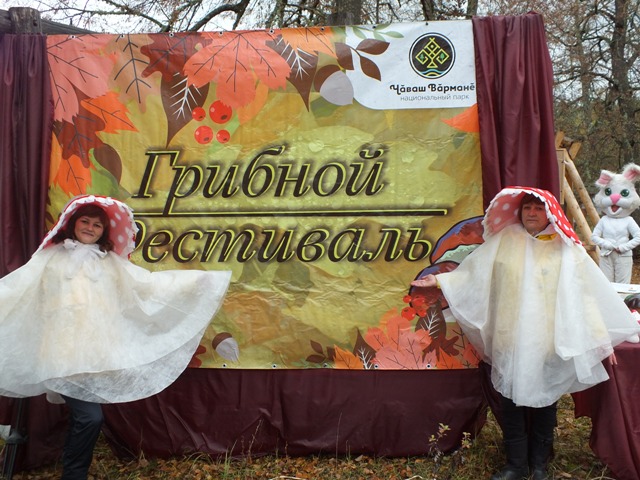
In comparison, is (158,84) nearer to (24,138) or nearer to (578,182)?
(24,138)

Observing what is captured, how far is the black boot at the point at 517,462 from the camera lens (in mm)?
3055

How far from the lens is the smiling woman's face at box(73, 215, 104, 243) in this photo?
2898mm

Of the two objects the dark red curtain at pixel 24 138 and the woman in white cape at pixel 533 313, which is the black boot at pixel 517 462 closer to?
the woman in white cape at pixel 533 313

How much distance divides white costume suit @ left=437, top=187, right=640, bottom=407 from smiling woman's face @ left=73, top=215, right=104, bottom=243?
2.04 meters

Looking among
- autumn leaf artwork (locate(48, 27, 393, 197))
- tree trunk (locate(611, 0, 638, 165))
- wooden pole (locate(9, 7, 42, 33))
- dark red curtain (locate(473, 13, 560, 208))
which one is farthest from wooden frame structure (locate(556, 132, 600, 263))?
tree trunk (locate(611, 0, 638, 165))

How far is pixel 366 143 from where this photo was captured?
343 cm

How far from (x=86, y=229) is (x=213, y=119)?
1.10 meters

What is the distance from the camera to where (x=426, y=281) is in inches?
131

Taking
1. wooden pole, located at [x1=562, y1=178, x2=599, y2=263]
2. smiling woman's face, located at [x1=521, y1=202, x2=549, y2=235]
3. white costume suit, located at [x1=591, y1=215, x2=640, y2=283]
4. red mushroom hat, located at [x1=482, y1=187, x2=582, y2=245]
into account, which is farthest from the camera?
white costume suit, located at [x1=591, y1=215, x2=640, y2=283]

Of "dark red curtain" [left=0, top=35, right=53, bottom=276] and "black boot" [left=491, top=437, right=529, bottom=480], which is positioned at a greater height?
"dark red curtain" [left=0, top=35, right=53, bottom=276]

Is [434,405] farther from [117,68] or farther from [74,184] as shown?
[117,68]

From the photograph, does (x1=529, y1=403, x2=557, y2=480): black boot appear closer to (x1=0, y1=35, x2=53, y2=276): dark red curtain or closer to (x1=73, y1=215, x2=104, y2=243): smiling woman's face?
(x1=73, y1=215, x2=104, y2=243): smiling woman's face

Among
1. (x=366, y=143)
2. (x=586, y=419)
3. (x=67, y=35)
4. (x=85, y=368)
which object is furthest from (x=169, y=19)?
(x=586, y=419)

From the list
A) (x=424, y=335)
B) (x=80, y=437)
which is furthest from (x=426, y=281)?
(x=80, y=437)
